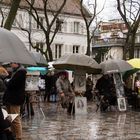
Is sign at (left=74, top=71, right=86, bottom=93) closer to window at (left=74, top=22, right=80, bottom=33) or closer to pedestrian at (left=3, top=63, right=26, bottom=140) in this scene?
pedestrian at (left=3, top=63, right=26, bottom=140)

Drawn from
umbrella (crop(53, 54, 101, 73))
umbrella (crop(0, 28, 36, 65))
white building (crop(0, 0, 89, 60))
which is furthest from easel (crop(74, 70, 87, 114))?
white building (crop(0, 0, 89, 60))

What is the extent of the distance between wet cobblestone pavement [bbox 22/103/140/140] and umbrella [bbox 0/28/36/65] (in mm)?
3790

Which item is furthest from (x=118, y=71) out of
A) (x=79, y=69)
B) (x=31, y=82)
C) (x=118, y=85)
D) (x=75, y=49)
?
(x=75, y=49)

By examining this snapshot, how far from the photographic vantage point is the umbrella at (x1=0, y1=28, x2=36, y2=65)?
9.33 meters

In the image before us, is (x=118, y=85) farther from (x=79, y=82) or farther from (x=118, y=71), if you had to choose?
(x=79, y=82)

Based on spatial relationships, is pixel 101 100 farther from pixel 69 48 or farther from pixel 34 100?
pixel 69 48

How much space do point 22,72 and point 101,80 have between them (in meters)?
11.2

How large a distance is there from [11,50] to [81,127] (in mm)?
6637

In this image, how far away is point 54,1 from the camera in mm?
59594

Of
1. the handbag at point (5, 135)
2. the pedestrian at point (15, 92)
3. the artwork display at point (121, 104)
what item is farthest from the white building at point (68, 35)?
the handbag at point (5, 135)

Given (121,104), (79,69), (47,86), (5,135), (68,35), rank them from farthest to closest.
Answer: (68,35) < (47,86) < (121,104) < (79,69) < (5,135)

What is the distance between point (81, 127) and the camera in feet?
51.5

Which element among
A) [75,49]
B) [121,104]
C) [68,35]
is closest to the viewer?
[121,104]

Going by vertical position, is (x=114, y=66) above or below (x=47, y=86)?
above
